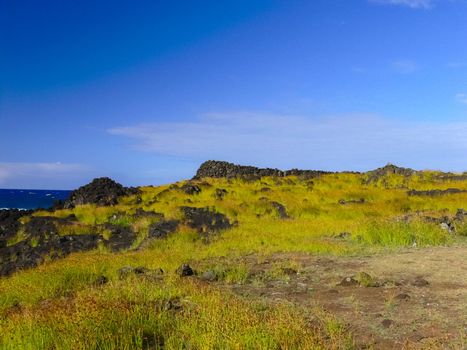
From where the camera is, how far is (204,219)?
69.5 ft

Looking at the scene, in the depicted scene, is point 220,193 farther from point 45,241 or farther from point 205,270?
point 205,270

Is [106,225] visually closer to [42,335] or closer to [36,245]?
[36,245]

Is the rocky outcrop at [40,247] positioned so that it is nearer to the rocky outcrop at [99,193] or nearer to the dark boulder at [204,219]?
the dark boulder at [204,219]

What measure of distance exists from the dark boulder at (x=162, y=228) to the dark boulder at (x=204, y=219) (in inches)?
28.7

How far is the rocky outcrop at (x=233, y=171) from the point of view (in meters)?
45.2

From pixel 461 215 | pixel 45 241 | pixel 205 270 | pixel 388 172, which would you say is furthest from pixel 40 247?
pixel 388 172

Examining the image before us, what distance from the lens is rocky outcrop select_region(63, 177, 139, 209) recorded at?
103 feet

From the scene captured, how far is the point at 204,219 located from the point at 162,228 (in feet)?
7.73

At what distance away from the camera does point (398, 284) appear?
9.62m

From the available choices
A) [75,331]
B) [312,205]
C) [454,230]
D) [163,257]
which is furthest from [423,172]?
[75,331]

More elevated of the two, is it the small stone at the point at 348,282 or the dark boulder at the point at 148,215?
the dark boulder at the point at 148,215

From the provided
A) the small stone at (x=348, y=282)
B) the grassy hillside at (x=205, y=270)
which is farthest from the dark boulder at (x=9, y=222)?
the small stone at (x=348, y=282)

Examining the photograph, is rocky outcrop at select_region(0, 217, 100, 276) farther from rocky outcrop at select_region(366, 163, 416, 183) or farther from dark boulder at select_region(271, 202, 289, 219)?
rocky outcrop at select_region(366, 163, 416, 183)

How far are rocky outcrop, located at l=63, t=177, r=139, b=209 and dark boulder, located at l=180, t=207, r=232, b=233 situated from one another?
382 inches
